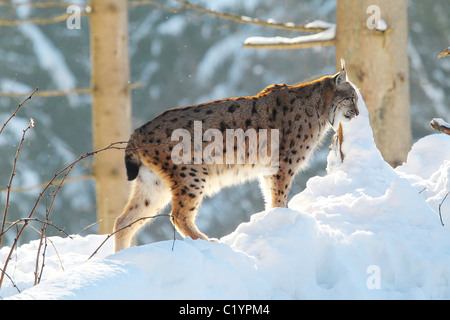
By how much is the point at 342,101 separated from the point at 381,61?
1526mm

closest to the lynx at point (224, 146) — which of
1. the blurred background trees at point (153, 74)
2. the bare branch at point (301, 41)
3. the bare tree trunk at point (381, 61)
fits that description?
the bare tree trunk at point (381, 61)

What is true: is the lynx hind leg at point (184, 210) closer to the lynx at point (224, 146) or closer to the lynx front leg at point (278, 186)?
the lynx at point (224, 146)

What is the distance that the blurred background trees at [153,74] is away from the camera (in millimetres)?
14117

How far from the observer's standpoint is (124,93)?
7570 mm

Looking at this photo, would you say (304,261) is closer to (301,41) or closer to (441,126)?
(441,126)

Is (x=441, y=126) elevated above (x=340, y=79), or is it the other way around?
(x=340, y=79)

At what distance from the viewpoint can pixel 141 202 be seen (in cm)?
462

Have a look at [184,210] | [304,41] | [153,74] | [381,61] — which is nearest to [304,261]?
[184,210]

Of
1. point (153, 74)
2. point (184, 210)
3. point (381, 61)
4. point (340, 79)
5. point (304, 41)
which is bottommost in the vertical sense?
point (184, 210)

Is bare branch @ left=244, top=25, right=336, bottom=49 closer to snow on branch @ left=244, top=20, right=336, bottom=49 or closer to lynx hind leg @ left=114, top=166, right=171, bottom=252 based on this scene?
snow on branch @ left=244, top=20, right=336, bottom=49

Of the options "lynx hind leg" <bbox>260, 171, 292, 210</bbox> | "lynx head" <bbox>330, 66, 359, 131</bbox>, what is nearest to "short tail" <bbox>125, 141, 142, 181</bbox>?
"lynx hind leg" <bbox>260, 171, 292, 210</bbox>

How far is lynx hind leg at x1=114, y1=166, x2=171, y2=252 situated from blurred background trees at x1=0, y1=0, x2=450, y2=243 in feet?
30.8

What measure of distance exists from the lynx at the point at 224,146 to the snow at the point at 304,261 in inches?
31.0
